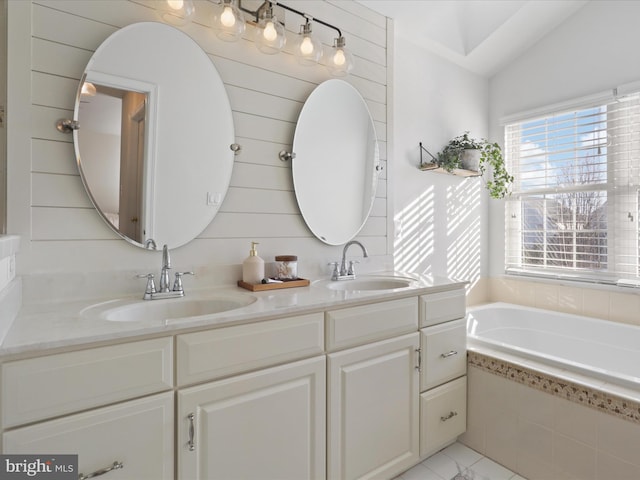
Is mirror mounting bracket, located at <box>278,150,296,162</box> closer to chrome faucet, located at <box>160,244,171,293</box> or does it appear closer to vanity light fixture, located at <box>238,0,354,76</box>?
Result: vanity light fixture, located at <box>238,0,354,76</box>

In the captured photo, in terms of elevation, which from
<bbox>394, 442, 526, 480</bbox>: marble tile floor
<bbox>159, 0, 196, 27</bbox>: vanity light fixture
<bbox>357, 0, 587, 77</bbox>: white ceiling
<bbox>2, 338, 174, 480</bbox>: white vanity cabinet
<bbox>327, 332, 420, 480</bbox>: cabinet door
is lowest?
<bbox>394, 442, 526, 480</bbox>: marble tile floor

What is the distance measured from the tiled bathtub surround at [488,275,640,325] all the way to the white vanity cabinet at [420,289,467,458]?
1274mm

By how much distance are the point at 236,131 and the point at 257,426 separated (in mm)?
1251

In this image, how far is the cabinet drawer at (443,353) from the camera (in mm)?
1733

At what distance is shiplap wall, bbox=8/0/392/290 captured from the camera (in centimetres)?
128

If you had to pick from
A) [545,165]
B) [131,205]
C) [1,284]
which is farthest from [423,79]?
[1,284]

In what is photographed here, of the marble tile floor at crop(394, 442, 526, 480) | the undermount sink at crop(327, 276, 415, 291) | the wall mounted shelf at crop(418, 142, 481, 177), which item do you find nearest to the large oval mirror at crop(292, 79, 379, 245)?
the undermount sink at crop(327, 276, 415, 291)

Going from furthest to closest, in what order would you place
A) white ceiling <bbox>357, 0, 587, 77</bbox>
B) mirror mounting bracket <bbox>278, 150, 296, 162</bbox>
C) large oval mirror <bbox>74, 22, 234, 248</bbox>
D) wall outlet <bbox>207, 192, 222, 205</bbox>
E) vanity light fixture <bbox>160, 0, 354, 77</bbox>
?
white ceiling <bbox>357, 0, 587, 77</bbox> → mirror mounting bracket <bbox>278, 150, 296, 162</bbox> → wall outlet <bbox>207, 192, 222, 205</bbox> → vanity light fixture <bbox>160, 0, 354, 77</bbox> → large oval mirror <bbox>74, 22, 234, 248</bbox>

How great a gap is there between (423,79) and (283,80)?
1278 mm

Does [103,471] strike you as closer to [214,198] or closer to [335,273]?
[214,198]

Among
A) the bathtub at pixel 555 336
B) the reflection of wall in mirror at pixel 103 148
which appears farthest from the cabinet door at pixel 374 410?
the reflection of wall in mirror at pixel 103 148

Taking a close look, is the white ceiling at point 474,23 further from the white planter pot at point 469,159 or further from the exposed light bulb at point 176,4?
the exposed light bulb at point 176,4

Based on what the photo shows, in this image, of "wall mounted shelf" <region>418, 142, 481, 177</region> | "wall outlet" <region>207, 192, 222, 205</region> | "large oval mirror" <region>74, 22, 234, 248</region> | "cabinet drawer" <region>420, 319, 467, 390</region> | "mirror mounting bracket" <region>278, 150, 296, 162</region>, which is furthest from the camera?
"wall mounted shelf" <region>418, 142, 481, 177</region>

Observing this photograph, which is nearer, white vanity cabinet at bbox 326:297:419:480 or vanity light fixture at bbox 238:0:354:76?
white vanity cabinet at bbox 326:297:419:480
